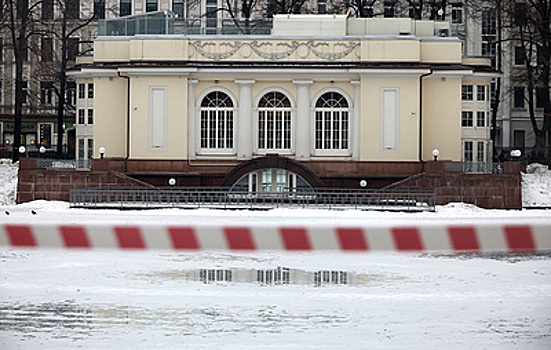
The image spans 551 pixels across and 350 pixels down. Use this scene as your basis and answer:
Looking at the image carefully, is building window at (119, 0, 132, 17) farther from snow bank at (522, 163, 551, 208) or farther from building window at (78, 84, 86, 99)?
snow bank at (522, 163, 551, 208)

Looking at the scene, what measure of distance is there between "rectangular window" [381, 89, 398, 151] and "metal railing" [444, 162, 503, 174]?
3.32 meters

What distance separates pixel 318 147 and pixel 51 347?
37582 millimetres

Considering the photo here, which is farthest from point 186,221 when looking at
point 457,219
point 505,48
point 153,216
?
point 505,48

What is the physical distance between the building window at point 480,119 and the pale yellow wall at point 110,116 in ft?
55.9

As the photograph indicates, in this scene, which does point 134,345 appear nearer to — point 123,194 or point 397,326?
point 397,326

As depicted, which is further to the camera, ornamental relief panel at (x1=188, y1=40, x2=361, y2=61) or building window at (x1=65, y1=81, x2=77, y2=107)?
building window at (x1=65, y1=81, x2=77, y2=107)

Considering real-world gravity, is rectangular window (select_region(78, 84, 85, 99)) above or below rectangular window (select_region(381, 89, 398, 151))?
above

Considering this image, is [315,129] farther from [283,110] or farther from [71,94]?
[71,94]

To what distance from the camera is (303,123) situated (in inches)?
1981

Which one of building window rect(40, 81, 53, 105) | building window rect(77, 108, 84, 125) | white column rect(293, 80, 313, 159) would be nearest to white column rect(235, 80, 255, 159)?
white column rect(293, 80, 313, 159)

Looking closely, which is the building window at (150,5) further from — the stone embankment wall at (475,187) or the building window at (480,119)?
the stone embankment wall at (475,187)

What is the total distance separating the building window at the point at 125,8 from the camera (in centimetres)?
8712

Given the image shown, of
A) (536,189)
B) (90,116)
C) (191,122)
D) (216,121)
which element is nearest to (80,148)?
(90,116)

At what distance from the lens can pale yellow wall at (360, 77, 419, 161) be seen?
49.8m
